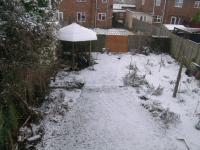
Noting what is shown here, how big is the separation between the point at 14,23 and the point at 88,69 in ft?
25.8

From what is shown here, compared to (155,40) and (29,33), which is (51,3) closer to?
(29,33)

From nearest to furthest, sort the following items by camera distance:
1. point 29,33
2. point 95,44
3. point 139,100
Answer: point 29,33 < point 139,100 < point 95,44

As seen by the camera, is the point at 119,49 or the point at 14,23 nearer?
→ the point at 14,23

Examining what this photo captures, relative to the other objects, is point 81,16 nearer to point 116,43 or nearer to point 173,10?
point 173,10

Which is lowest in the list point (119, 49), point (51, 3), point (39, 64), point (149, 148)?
point (149, 148)

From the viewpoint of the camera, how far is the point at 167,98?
1139 cm

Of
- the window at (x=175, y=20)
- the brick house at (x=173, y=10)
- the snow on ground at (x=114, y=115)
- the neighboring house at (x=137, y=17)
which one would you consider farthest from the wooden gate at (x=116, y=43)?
the window at (x=175, y=20)

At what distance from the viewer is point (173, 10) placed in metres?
29.4

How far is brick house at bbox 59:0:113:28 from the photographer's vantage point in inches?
1095

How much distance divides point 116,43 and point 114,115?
9.50m

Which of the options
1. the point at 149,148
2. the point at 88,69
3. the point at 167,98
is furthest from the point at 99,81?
the point at 149,148

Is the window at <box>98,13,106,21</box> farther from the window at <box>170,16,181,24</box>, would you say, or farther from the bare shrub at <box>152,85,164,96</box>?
the bare shrub at <box>152,85,164,96</box>

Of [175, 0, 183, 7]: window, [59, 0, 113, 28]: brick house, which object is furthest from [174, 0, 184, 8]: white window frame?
[59, 0, 113, 28]: brick house

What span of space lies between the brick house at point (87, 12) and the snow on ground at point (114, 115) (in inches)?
610
